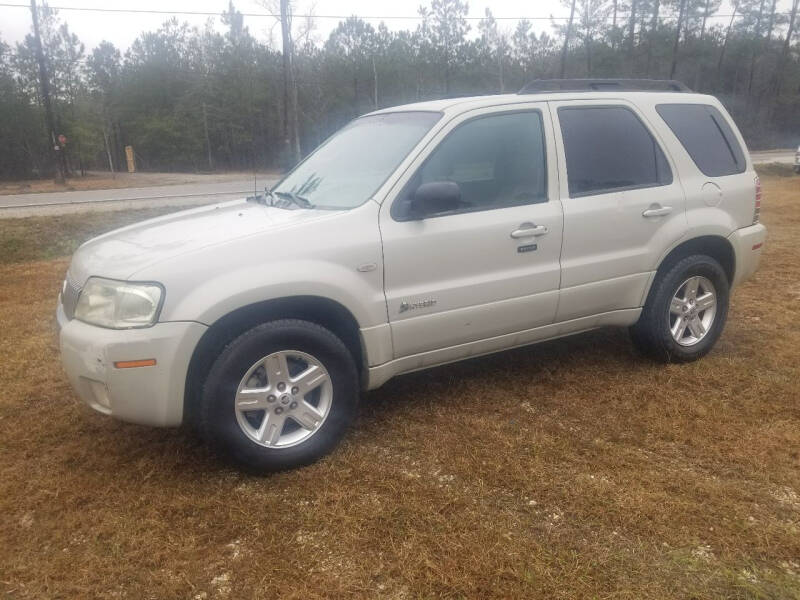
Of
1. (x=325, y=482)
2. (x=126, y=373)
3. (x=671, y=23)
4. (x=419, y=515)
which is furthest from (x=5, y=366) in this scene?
(x=671, y=23)

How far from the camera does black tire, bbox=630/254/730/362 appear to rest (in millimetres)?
4441

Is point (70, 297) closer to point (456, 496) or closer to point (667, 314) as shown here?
point (456, 496)

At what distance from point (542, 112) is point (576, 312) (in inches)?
49.3

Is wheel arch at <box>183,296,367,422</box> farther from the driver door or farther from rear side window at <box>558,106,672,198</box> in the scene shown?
rear side window at <box>558,106,672,198</box>

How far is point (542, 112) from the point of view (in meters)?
4.06

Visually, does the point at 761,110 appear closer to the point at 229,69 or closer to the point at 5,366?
the point at 229,69

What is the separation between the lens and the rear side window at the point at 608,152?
4090 millimetres

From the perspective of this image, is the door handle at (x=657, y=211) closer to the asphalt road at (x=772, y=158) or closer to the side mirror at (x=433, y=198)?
the side mirror at (x=433, y=198)

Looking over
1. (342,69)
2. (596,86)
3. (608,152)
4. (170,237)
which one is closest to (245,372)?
(170,237)

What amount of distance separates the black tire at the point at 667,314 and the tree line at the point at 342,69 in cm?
4104

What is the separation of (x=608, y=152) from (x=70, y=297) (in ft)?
10.7

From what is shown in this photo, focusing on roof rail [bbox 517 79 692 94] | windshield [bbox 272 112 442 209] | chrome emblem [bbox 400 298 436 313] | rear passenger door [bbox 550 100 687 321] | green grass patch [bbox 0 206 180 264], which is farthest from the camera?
green grass patch [bbox 0 206 180 264]

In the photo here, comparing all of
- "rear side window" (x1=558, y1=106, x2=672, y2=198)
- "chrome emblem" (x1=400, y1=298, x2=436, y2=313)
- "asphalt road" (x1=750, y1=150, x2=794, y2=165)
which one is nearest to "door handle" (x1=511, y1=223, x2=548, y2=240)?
"rear side window" (x1=558, y1=106, x2=672, y2=198)

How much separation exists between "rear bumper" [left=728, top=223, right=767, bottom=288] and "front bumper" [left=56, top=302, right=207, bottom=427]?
146 inches
